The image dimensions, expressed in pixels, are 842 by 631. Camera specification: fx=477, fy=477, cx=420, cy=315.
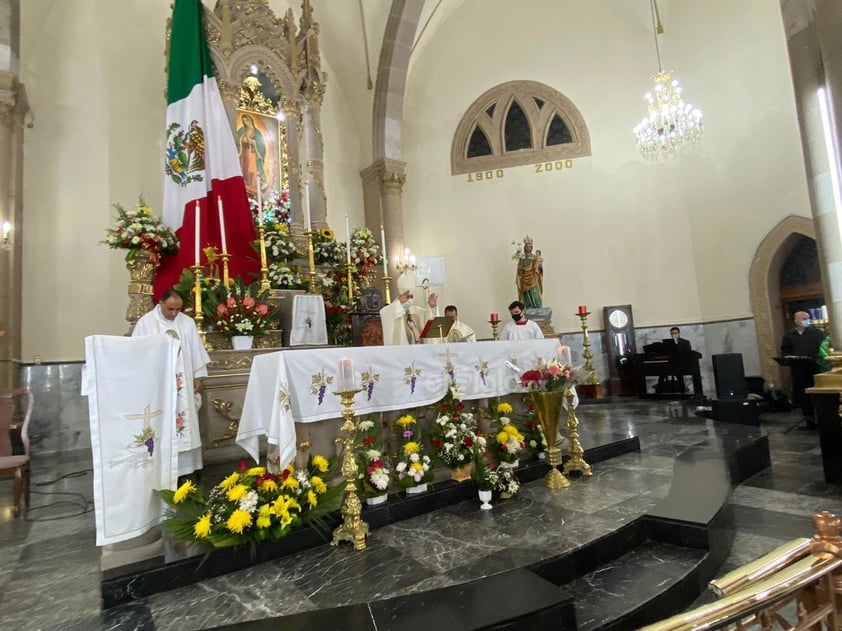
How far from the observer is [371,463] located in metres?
3.65

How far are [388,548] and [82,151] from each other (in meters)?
8.46

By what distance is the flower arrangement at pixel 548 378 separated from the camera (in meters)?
4.20

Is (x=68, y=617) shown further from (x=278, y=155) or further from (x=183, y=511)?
(x=278, y=155)

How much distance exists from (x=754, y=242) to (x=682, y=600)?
9.53 m

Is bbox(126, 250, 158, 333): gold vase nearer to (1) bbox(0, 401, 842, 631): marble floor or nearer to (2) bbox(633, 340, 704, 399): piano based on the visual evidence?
(1) bbox(0, 401, 842, 631): marble floor

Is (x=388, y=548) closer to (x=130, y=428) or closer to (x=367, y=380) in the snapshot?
(x=367, y=380)

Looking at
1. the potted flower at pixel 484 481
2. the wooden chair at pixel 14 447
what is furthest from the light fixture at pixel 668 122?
the wooden chair at pixel 14 447

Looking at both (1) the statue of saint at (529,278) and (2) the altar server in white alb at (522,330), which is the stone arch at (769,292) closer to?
(1) the statue of saint at (529,278)

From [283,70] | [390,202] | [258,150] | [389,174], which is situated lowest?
[258,150]

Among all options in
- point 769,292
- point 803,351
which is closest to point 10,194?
point 803,351

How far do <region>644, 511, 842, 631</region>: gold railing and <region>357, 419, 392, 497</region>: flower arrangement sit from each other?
2539 mm

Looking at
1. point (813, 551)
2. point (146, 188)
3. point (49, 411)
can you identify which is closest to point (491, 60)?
point (146, 188)

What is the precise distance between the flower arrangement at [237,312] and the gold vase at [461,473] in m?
2.76

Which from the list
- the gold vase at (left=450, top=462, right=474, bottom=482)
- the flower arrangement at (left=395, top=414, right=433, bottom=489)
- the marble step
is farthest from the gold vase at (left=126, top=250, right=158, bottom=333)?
the marble step
